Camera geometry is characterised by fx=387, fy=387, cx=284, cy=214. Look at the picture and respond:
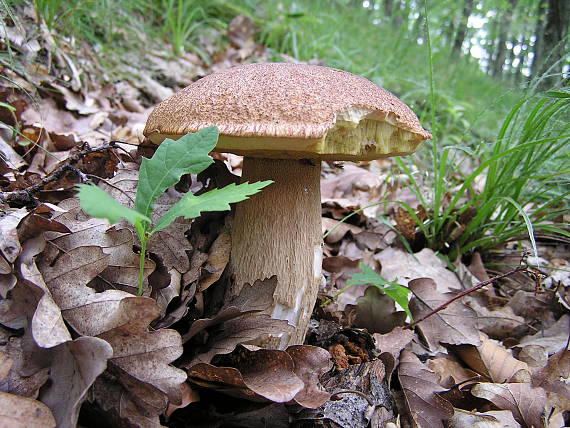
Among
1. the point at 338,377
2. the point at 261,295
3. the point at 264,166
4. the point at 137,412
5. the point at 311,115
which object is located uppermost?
the point at 311,115

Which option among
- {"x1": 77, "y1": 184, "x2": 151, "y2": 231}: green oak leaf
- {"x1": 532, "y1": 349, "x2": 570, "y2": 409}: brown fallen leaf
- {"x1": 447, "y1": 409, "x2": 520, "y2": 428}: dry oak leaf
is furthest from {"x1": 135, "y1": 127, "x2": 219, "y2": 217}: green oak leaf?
{"x1": 532, "y1": 349, "x2": 570, "y2": 409}: brown fallen leaf

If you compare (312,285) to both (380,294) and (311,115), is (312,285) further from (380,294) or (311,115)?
(311,115)

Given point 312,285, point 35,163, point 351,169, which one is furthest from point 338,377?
point 351,169

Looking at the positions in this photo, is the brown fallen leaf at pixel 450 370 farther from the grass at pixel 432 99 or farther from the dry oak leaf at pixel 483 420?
the grass at pixel 432 99

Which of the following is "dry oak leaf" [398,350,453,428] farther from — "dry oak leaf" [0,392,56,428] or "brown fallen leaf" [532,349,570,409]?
"dry oak leaf" [0,392,56,428]

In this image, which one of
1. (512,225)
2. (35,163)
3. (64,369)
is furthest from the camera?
(512,225)

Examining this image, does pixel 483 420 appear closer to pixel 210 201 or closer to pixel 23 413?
pixel 210 201
